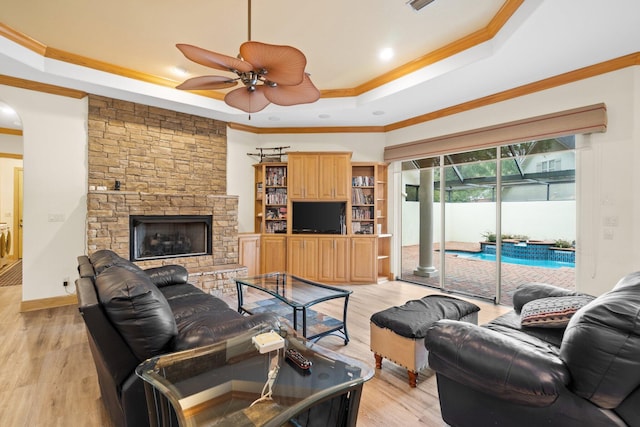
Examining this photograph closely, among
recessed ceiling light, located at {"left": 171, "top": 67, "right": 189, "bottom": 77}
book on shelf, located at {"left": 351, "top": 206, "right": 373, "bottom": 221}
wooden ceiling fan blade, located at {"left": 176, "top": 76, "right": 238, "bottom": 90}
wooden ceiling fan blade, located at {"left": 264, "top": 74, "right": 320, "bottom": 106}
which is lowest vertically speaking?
book on shelf, located at {"left": 351, "top": 206, "right": 373, "bottom": 221}

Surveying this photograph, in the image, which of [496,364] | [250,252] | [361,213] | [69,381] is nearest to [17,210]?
[250,252]

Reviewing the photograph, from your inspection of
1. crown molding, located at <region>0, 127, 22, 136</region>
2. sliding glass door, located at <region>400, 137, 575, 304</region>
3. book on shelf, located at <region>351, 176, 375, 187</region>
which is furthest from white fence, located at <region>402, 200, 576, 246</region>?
crown molding, located at <region>0, 127, 22, 136</region>

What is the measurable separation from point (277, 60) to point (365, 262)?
4.02m

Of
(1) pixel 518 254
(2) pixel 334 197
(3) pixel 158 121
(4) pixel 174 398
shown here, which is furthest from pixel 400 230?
(4) pixel 174 398

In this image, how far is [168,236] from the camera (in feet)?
15.8

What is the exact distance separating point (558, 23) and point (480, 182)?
2.37 metres

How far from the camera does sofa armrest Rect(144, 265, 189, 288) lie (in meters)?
3.33

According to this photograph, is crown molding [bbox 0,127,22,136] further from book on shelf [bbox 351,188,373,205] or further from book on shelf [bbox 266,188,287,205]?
book on shelf [bbox 351,188,373,205]

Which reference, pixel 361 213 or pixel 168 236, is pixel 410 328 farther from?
pixel 168 236

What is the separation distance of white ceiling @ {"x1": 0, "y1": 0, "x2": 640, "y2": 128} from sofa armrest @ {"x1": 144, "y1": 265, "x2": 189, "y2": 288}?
7.95 ft

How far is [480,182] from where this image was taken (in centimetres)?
461

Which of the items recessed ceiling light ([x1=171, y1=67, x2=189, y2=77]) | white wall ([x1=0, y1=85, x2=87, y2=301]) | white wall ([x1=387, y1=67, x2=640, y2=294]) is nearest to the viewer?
white wall ([x1=387, y1=67, x2=640, y2=294])

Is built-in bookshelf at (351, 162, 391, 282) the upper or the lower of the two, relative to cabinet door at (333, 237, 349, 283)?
upper

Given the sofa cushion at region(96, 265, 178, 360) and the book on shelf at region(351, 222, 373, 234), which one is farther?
the book on shelf at region(351, 222, 373, 234)
